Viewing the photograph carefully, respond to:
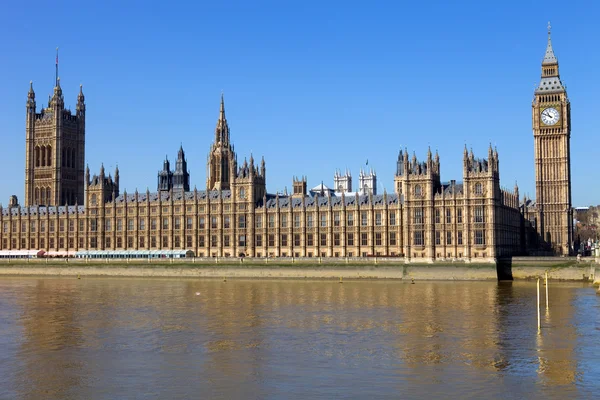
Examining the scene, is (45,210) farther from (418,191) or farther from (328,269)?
(418,191)

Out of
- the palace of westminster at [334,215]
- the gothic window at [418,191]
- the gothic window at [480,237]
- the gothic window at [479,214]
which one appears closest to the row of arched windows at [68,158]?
the palace of westminster at [334,215]

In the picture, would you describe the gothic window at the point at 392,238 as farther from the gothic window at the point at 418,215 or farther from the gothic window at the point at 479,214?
the gothic window at the point at 479,214

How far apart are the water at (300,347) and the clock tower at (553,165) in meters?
58.6

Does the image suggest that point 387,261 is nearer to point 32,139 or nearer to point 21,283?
point 21,283

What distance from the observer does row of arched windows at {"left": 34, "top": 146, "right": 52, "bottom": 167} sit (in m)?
183

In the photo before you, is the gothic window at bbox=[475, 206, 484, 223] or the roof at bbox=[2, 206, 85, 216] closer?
the gothic window at bbox=[475, 206, 484, 223]

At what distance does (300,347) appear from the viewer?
49.3m

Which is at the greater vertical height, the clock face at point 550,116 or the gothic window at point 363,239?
the clock face at point 550,116

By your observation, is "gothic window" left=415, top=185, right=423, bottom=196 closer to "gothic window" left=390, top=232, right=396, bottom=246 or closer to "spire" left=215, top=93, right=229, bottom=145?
"gothic window" left=390, top=232, right=396, bottom=246

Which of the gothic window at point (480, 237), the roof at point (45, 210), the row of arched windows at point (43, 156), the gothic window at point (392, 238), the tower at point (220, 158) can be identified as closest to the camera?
the gothic window at point (480, 237)

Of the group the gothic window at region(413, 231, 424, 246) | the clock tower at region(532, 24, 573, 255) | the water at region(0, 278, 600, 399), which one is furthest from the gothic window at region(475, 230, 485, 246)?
the clock tower at region(532, 24, 573, 255)

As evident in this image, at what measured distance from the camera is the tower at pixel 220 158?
166500 millimetres

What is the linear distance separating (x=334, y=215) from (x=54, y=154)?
3213 inches

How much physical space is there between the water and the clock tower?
58569 millimetres
